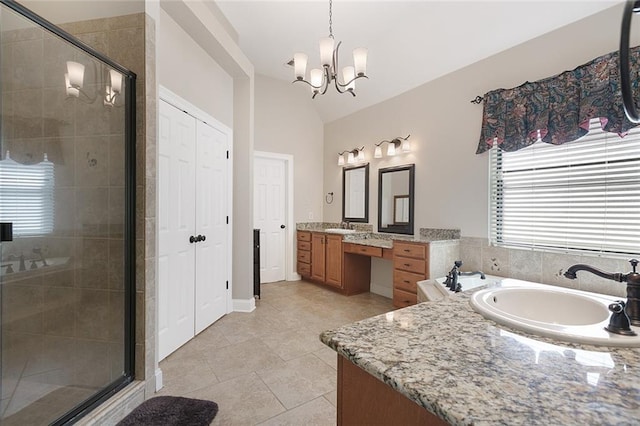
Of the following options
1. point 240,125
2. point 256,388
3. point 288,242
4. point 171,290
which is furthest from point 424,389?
point 288,242

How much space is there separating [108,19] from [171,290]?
199 cm

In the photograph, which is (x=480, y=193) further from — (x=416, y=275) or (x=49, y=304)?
(x=49, y=304)

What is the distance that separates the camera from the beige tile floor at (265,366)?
1.77m

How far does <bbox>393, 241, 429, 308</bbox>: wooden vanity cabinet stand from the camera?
309cm

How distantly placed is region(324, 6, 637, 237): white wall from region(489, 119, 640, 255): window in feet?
0.68

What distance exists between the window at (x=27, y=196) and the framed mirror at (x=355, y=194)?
361cm

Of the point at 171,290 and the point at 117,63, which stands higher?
the point at 117,63

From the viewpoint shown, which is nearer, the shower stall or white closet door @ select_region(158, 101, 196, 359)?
the shower stall

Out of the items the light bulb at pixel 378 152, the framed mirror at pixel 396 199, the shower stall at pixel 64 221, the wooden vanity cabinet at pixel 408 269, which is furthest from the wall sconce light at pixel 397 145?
the shower stall at pixel 64 221

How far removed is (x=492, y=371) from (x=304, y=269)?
4.31 m

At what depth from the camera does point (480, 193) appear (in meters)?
3.07

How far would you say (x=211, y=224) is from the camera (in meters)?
3.04

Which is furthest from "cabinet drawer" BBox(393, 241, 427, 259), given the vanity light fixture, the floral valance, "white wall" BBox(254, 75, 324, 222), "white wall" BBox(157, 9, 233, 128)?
the vanity light fixture

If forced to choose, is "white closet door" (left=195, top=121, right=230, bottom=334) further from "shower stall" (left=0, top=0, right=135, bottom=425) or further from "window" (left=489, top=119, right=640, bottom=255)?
"window" (left=489, top=119, right=640, bottom=255)
